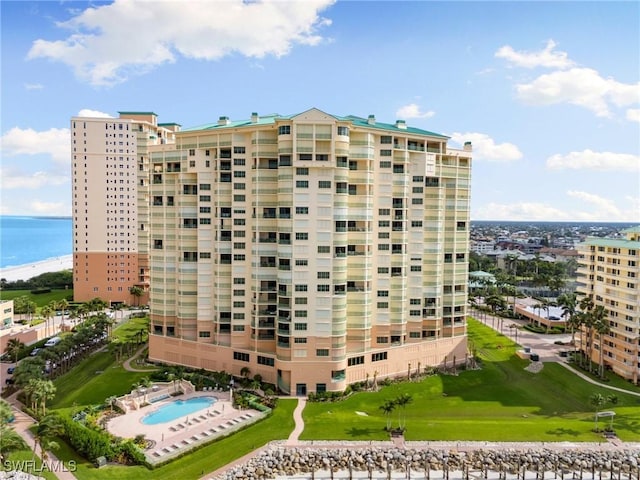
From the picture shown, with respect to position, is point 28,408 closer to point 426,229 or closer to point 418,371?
point 418,371

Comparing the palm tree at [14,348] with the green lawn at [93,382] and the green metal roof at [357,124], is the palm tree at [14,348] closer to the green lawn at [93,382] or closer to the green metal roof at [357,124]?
the green lawn at [93,382]

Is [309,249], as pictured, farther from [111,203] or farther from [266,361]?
[111,203]

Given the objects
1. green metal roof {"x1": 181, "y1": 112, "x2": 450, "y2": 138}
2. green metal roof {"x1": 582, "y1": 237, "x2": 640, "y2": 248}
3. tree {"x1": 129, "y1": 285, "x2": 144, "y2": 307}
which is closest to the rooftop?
green metal roof {"x1": 181, "y1": 112, "x2": 450, "y2": 138}

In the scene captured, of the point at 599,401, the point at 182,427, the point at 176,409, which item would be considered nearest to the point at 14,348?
the point at 176,409

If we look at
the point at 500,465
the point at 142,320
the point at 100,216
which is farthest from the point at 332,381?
the point at 100,216

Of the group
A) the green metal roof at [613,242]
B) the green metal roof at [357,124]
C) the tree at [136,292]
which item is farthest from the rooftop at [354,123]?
the tree at [136,292]
